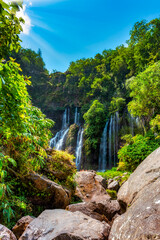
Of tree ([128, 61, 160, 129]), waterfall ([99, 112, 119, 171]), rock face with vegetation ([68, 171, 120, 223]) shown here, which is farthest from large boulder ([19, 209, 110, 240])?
waterfall ([99, 112, 119, 171])

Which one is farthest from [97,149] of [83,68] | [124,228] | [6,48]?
[83,68]

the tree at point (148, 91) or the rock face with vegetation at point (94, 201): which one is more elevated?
the tree at point (148, 91)

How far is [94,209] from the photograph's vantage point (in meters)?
4.38

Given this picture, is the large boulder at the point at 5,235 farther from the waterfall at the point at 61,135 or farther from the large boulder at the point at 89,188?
the waterfall at the point at 61,135

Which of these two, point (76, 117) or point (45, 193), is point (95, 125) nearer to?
point (76, 117)

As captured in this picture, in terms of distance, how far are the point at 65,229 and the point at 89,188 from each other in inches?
182

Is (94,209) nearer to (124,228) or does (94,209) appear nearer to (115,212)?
(115,212)

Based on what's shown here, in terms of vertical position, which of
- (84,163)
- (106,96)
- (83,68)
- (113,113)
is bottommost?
(84,163)

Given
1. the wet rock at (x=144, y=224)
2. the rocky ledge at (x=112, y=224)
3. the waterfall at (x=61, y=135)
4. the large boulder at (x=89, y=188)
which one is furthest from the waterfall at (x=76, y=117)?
the wet rock at (x=144, y=224)

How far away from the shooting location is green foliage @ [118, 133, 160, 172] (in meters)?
9.49

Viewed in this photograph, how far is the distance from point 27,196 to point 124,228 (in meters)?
3.34

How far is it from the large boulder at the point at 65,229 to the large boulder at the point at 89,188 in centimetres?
290

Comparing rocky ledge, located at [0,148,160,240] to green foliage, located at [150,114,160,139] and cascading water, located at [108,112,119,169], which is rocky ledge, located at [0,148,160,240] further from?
cascading water, located at [108,112,119,169]

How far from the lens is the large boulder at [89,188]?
5.83 m
